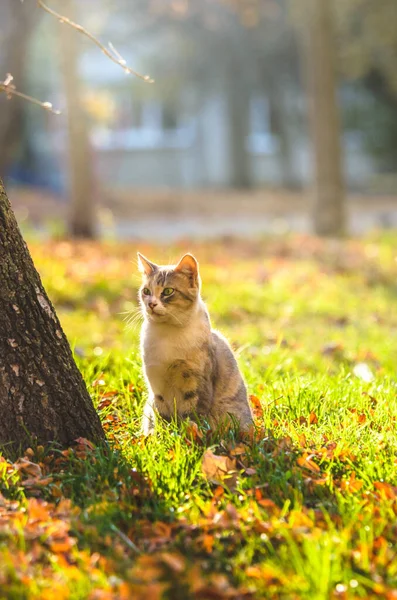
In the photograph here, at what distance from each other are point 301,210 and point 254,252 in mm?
13690

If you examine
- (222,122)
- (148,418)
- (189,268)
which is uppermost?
(222,122)

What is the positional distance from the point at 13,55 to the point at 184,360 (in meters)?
10.7

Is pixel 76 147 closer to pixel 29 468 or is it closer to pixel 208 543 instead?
pixel 29 468

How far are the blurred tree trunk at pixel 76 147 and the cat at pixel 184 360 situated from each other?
1015 centimetres

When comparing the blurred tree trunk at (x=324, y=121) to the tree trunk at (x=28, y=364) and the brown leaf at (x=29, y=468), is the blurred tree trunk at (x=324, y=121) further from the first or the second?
the brown leaf at (x=29, y=468)

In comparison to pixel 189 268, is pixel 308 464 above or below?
below

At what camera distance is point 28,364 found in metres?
3.63

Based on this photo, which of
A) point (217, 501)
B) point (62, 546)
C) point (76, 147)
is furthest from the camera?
point (76, 147)

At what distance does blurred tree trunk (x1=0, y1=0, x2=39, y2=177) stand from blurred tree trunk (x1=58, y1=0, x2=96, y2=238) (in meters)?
0.76

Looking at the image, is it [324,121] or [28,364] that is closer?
[28,364]

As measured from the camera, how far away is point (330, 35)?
49.5 ft

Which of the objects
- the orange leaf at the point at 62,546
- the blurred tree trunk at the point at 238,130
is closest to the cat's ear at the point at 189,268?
the orange leaf at the point at 62,546

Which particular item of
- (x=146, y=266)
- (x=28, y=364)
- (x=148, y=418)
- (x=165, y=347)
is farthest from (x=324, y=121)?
(x=28, y=364)

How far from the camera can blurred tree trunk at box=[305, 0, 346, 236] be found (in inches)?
591
